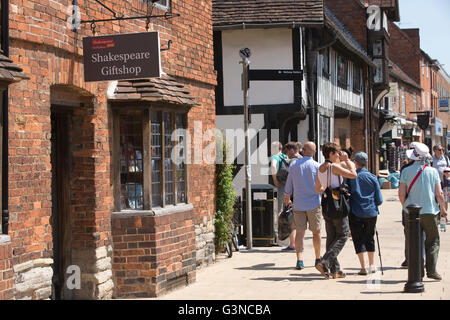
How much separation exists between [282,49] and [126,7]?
11.3 metres

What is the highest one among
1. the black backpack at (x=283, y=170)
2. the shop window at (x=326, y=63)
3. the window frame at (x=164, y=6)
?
the shop window at (x=326, y=63)

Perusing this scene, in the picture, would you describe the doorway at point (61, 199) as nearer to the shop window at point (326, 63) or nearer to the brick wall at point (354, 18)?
the shop window at point (326, 63)

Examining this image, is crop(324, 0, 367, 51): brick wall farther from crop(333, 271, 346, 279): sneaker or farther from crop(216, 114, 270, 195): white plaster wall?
crop(333, 271, 346, 279): sneaker

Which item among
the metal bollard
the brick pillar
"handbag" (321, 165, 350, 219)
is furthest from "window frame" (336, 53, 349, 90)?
the metal bollard

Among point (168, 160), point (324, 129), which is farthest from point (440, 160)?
point (168, 160)

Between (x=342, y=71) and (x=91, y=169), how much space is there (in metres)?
19.2

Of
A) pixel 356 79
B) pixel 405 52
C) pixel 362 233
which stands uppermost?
pixel 405 52

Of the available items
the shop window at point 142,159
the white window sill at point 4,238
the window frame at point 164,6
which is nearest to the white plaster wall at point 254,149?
the window frame at point 164,6

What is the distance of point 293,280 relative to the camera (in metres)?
9.93

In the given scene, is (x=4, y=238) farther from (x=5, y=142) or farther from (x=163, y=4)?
(x=163, y=4)

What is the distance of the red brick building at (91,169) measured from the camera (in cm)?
709

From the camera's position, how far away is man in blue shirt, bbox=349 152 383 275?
32.4 ft

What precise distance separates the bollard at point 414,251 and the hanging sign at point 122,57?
3339 mm

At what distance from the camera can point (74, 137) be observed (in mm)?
8625
